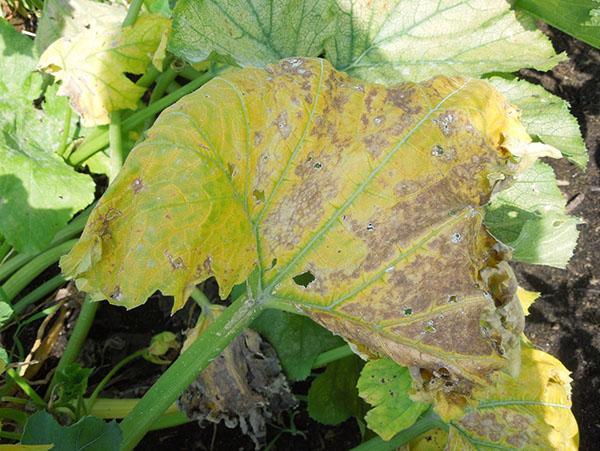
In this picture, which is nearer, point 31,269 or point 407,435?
point 407,435

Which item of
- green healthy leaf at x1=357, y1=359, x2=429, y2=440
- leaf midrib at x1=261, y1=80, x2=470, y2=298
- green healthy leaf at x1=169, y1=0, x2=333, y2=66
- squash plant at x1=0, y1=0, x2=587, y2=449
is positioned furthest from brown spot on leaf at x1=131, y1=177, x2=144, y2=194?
green healthy leaf at x1=357, y1=359, x2=429, y2=440

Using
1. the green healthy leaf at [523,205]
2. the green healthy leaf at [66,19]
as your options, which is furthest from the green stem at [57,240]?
the green healthy leaf at [523,205]

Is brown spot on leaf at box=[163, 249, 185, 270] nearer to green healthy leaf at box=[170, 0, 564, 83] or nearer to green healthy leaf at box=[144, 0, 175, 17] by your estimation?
green healthy leaf at box=[170, 0, 564, 83]

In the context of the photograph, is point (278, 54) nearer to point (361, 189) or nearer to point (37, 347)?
point (361, 189)

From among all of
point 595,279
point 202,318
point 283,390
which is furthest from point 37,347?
point 595,279

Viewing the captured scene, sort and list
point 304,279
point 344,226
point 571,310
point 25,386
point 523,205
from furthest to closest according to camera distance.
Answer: point 571,310, point 523,205, point 25,386, point 304,279, point 344,226

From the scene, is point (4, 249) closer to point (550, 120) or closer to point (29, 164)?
point (29, 164)

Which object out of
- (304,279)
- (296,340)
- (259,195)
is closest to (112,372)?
(296,340)
